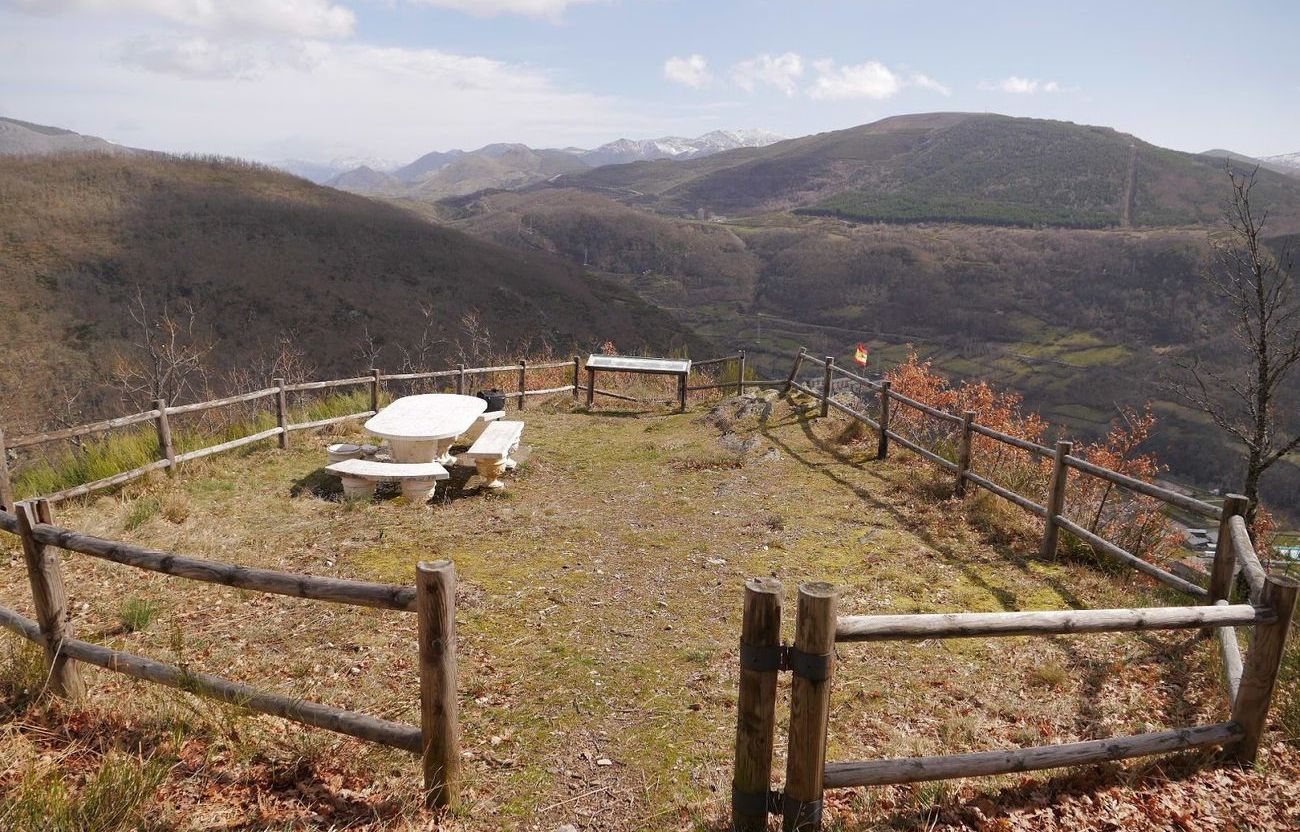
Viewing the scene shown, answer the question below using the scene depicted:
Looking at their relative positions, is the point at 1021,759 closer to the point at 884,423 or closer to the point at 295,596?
the point at 295,596

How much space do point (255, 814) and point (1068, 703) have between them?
4.60 meters

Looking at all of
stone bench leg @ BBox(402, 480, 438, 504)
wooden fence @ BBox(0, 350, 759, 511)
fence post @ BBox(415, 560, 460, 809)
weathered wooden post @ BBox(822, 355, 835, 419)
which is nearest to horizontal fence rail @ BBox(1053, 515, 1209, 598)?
fence post @ BBox(415, 560, 460, 809)

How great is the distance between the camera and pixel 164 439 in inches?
342

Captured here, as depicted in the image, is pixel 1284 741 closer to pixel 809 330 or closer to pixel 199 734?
pixel 199 734

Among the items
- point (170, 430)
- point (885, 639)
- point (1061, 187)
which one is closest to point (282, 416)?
point (170, 430)

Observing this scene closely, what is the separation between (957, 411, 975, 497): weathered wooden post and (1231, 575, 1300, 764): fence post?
183 inches

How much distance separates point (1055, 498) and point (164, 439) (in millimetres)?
10618

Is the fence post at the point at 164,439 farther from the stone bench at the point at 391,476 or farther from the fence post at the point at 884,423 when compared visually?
the fence post at the point at 884,423

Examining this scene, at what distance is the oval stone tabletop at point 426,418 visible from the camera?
8461mm

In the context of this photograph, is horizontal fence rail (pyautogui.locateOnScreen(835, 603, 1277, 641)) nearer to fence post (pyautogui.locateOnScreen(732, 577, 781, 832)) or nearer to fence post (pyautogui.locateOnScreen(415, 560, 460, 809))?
fence post (pyautogui.locateOnScreen(732, 577, 781, 832))

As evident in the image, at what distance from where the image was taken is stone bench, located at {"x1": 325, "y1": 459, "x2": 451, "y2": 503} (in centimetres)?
791

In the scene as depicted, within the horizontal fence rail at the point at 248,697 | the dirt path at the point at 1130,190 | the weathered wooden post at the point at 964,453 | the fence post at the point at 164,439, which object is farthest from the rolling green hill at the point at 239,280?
the dirt path at the point at 1130,190

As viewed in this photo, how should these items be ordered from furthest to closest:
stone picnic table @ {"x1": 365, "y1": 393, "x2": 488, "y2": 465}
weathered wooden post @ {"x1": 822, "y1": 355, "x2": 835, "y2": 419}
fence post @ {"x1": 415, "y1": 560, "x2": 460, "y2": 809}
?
weathered wooden post @ {"x1": 822, "y1": 355, "x2": 835, "y2": 419} → stone picnic table @ {"x1": 365, "y1": 393, "x2": 488, "y2": 465} → fence post @ {"x1": 415, "y1": 560, "x2": 460, "y2": 809}

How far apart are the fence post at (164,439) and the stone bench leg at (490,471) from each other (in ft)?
12.9
